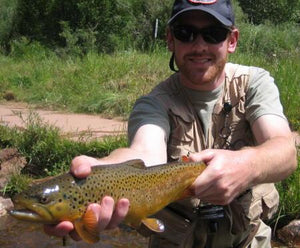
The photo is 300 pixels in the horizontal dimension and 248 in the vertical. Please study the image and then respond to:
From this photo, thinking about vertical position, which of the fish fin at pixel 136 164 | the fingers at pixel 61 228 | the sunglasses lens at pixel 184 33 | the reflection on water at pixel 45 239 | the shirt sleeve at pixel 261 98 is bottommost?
the reflection on water at pixel 45 239

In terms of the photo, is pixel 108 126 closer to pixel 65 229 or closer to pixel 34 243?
pixel 34 243

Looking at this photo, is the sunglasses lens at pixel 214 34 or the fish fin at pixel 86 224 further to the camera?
the sunglasses lens at pixel 214 34

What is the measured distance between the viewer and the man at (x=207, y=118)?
2.93m

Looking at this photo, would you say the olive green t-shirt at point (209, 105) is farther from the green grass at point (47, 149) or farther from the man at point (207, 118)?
the green grass at point (47, 149)

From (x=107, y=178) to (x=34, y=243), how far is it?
3.39 metres

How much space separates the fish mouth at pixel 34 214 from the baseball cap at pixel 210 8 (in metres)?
1.43

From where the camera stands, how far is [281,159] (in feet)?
8.68

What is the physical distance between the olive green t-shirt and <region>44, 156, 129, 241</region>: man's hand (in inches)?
29.6

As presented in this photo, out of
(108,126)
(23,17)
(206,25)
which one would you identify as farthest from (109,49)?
(206,25)

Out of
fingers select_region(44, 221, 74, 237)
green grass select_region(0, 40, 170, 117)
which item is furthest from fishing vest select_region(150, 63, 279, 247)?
green grass select_region(0, 40, 170, 117)

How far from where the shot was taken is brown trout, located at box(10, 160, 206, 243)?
2.14m

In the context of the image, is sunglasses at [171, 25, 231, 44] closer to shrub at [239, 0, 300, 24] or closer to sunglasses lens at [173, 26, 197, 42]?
sunglasses lens at [173, 26, 197, 42]

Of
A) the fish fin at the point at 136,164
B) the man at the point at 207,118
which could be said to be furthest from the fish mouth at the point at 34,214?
the man at the point at 207,118

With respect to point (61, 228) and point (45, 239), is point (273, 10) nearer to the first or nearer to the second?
point (45, 239)
